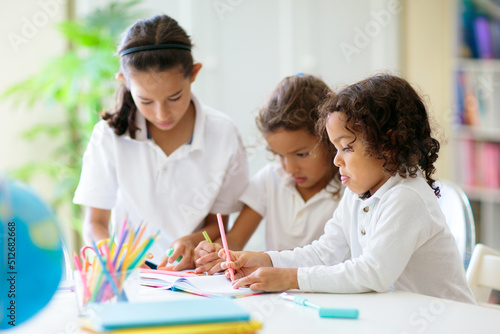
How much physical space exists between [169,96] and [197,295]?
0.59 meters

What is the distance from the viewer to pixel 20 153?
8.77ft

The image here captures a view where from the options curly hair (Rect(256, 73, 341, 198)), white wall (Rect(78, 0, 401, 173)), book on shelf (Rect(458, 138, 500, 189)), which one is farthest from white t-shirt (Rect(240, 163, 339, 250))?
book on shelf (Rect(458, 138, 500, 189))

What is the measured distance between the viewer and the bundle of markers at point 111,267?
2.79ft

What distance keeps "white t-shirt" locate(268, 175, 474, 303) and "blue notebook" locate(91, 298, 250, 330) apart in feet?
1.05

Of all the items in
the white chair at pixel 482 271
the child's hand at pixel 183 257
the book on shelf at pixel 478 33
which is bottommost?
the white chair at pixel 482 271

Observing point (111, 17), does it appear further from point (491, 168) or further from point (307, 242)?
point (491, 168)

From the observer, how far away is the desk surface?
844mm

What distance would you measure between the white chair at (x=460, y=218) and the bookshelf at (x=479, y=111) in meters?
1.78

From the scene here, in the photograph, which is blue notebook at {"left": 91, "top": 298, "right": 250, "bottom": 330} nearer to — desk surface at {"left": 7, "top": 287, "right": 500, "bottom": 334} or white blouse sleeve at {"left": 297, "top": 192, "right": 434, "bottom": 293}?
desk surface at {"left": 7, "top": 287, "right": 500, "bottom": 334}

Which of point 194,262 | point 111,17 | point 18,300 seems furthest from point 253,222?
point 111,17

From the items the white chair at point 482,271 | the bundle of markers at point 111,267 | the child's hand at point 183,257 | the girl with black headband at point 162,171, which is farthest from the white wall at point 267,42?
the bundle of markers at point 111,267

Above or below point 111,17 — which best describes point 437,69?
below

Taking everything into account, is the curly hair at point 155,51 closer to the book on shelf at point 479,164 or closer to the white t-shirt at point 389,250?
the white t-shirt at point 389,250

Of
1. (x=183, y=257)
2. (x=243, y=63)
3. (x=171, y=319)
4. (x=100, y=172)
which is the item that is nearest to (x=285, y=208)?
(x=183, y=257)
